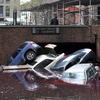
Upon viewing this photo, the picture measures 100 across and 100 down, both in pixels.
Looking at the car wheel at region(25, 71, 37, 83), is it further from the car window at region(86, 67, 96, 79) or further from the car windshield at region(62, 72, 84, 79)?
the car window at region(86, 67, 96, 79)

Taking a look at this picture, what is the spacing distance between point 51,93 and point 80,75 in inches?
213

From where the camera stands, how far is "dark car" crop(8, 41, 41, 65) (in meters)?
37.9

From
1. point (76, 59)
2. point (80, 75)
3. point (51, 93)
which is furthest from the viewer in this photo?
point (76, 59)

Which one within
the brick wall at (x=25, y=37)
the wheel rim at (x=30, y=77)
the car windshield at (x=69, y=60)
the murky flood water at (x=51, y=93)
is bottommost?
the wheel rim at (x=30, y=77)

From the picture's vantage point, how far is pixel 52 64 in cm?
3522

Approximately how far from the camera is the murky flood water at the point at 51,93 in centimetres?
2227

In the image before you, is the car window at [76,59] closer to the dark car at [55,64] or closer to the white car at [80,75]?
the dark car at [55,64]

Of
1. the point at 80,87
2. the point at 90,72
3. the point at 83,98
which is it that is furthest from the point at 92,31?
the point at 83,98

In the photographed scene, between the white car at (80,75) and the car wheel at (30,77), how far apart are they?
1762mm

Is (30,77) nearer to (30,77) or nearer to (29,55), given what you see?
(30,77)

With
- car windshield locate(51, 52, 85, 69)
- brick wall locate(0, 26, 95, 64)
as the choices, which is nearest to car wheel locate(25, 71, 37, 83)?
car windshield locate(51, 52, 85, 69)

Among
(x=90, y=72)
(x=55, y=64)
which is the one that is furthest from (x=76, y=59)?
(x=90, y=72)

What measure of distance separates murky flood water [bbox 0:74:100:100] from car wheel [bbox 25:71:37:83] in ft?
7.88

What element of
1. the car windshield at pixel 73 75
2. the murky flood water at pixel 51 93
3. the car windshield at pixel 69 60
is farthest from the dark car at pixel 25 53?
the murky flood water at pixel 51 93
